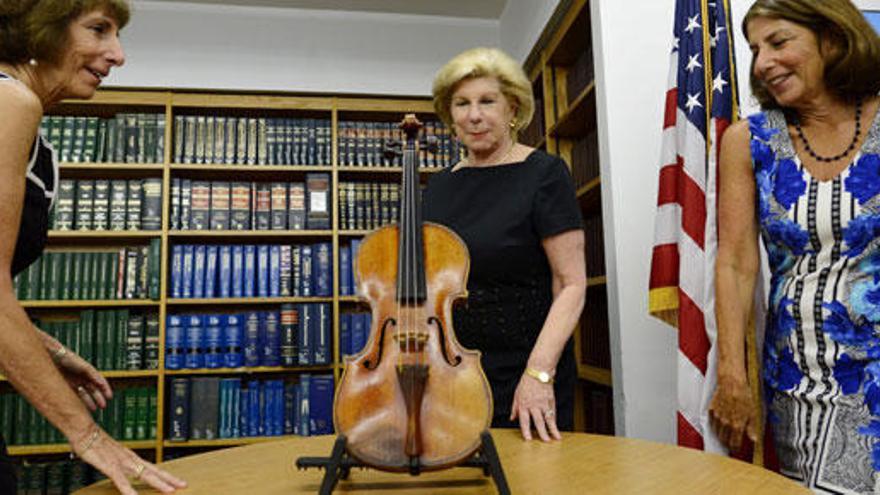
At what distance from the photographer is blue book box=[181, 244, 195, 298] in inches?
123

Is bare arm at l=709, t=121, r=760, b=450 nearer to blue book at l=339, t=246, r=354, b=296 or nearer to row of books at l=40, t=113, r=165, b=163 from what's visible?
blue book at l=339, t=246, r=354, b=296

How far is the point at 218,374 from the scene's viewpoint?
10.3 feet

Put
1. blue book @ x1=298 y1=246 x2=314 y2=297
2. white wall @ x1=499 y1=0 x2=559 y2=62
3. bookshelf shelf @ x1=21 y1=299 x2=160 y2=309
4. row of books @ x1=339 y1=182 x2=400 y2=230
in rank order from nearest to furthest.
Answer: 1. white wall @ x1=499 y1=0 x2=559 y2=62
2. bookshelf shelf @ x1=21 y1=299 x2=160 y2=309
3. blue book @ x1=298 y1=246 x2=314 y2=297
4. row of books @ x1=339 y1=182 x2=400 y2=230

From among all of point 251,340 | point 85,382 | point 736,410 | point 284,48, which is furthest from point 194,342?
point 736,410

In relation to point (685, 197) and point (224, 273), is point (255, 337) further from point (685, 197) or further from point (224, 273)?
point (685, 197)

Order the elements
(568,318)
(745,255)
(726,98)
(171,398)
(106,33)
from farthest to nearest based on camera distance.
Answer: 1. (171,398)
2. (726,98)
3. (745,255)
4. (568,318)
5. (106,33)

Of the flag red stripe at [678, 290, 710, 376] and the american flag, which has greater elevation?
the american flag

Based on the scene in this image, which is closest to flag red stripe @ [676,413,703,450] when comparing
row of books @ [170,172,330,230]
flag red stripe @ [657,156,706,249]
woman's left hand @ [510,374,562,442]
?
flag red stripe @ [657,156,706,249]

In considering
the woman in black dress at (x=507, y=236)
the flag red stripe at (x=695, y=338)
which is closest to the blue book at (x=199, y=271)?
the woman in black dress at (x=507, y=236)

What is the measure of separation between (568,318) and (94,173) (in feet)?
9.57

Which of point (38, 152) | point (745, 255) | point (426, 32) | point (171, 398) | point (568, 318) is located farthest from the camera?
point (426, 32)

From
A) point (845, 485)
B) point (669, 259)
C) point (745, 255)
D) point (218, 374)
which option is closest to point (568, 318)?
point (745, 255)

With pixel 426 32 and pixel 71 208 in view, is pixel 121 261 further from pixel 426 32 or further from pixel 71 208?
pixel 426 32

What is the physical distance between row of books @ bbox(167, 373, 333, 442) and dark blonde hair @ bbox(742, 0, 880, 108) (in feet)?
8.31
